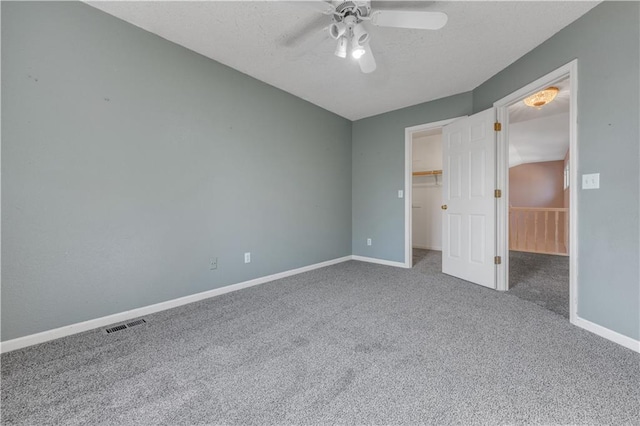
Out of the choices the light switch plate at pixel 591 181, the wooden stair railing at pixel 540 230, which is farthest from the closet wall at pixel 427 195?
the light switch plate at pixel 591 181

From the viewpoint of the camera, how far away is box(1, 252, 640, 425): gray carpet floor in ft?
3.77

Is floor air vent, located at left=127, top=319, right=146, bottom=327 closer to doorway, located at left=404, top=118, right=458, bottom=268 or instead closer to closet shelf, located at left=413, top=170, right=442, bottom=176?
doorway, located at left=404, top=118, right=458, bottom=268

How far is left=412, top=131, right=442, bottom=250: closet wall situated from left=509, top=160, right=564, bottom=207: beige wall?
16.5 ft

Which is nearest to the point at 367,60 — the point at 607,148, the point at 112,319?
the point at 607,148

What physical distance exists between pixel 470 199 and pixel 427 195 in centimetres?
246

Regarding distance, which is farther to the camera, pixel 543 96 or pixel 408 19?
pixel 543 96

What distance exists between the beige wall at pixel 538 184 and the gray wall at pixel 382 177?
6.87m

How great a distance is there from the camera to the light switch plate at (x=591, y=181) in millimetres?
1882

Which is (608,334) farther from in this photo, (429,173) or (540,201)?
(540,201)

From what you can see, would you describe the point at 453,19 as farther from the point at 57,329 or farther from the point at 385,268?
the point at 57,329

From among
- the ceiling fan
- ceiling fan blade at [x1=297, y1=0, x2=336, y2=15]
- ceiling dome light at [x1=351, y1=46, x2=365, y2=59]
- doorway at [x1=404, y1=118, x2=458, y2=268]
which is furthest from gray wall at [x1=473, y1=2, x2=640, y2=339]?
doorway at [x1=404, y1=118, x2=458, y2=268]

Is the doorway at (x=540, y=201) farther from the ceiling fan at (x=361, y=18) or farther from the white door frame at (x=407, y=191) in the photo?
the ceiling fan at (x=361, y=18)

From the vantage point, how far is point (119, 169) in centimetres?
205

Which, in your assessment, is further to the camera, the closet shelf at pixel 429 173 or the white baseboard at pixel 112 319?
the closet shelf at pixel 429 173
